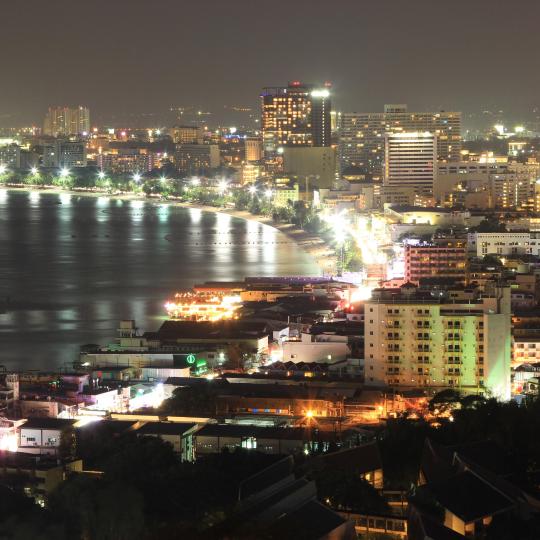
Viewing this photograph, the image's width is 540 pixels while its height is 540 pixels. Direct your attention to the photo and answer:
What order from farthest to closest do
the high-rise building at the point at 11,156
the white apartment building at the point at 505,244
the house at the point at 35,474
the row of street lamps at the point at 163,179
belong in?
the high-rise building at the point at 11,156 < the row of street lamps at the point at 163,179 < the white apartment building at the point at 505,244 < the house at the point at 35,474

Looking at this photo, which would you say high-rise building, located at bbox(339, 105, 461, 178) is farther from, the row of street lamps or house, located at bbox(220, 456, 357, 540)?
house, located at bbox(220, 456, 357, 540)

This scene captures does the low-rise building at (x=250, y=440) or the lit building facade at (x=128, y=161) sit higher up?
the lit building facade at (x=128, y=161)

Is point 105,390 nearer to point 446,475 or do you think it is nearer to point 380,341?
point 380,341

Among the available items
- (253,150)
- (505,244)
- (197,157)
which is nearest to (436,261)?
(505,244)

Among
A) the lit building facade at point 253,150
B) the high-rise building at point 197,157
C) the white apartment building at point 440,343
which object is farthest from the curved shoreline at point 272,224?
the white apartment building at point 440,343

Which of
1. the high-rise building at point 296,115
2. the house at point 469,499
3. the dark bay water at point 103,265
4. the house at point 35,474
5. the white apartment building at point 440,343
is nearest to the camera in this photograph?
the house at point 469,499

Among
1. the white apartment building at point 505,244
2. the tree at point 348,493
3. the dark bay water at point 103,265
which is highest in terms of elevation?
the white apartment building at point 505,244

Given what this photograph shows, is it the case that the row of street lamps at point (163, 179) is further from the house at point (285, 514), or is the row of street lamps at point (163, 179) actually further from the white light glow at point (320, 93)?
the house at point (285, 514)

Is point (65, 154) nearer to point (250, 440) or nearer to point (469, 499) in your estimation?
point (250, 440)
